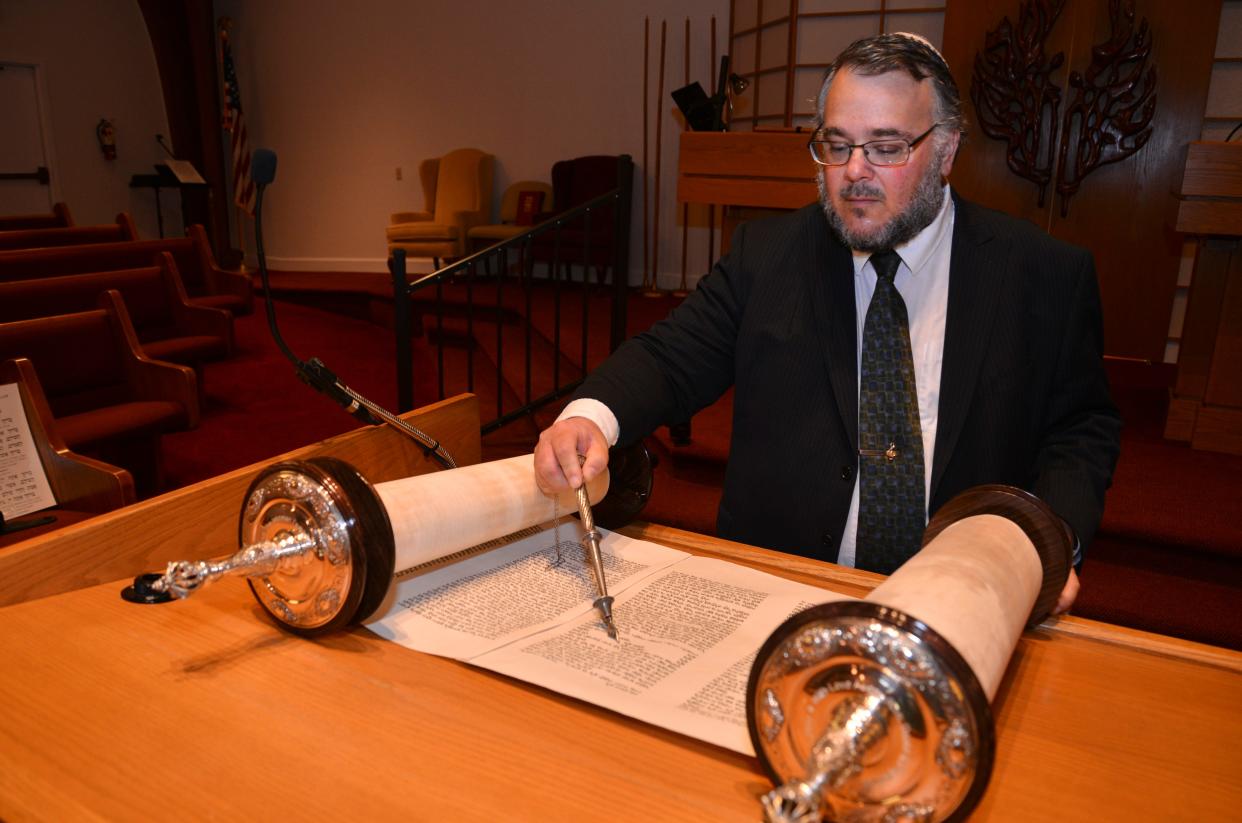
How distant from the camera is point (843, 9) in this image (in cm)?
593

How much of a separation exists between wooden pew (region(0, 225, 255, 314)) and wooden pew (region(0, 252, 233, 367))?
0.74 feet

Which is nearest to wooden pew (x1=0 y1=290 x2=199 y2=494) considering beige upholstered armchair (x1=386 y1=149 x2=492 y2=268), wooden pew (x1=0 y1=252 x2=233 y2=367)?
wooden pew (x1=0 y1=252 x2=233 y2=367)

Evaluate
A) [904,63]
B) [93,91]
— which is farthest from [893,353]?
[93,91]

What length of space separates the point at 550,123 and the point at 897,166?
7313 millimetres

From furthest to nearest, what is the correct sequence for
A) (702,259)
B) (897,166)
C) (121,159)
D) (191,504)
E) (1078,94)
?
(121,159) < (702,259) < (1078,94) < (897,166) < (191,504)

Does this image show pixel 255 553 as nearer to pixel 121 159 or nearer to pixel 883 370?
pixel 883 370

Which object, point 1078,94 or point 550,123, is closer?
point 1078,94

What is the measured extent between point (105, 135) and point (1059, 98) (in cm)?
935

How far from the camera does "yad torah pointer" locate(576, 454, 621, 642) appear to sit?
95cm

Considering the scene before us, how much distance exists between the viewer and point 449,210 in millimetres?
8492

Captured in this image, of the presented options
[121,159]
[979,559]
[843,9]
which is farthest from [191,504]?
[121,159]

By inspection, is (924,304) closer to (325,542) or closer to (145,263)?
(325,542)

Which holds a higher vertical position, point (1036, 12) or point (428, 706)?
point (1036, 12)

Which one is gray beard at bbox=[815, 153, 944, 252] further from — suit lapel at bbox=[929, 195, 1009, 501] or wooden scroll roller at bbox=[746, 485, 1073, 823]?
wooden scroll roller at bbox=[746, 485, 1073, 823]
